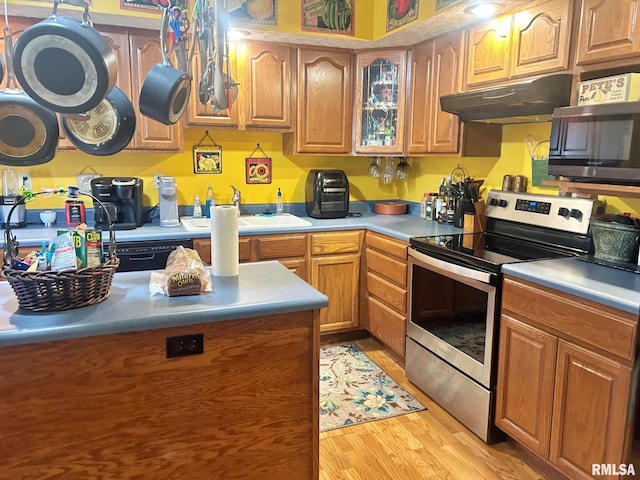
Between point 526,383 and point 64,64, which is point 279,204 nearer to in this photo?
point 526,383

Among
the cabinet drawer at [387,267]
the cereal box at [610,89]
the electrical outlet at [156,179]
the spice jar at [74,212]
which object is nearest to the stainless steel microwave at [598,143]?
the cereal box at [610,89]

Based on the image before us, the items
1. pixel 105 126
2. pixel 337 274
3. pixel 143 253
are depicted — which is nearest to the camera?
pixel 105 126

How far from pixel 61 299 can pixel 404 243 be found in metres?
2.06

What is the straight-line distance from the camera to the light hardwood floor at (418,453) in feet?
7.07

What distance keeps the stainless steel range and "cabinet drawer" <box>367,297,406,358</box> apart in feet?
0.47

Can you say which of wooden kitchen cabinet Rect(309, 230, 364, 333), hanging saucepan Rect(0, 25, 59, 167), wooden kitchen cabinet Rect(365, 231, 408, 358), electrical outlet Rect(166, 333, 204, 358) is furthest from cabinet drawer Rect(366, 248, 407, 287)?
hanging saucepan Rect(0, 25, 59, 167)

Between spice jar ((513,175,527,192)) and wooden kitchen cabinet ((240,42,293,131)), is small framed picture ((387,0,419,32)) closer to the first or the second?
wooden kitchen cabinet ((240,42,293,131))

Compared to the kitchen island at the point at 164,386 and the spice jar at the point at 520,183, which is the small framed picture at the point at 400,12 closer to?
the spice jar at the point at 520,183

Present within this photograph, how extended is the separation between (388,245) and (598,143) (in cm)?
143

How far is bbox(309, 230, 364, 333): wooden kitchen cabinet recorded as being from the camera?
11.1 feet

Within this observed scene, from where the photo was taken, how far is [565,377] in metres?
1.93

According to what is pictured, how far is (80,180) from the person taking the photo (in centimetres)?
329

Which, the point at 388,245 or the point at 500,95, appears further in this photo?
the point at 388,245

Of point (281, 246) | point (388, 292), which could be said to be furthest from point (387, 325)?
point (281, 246)
